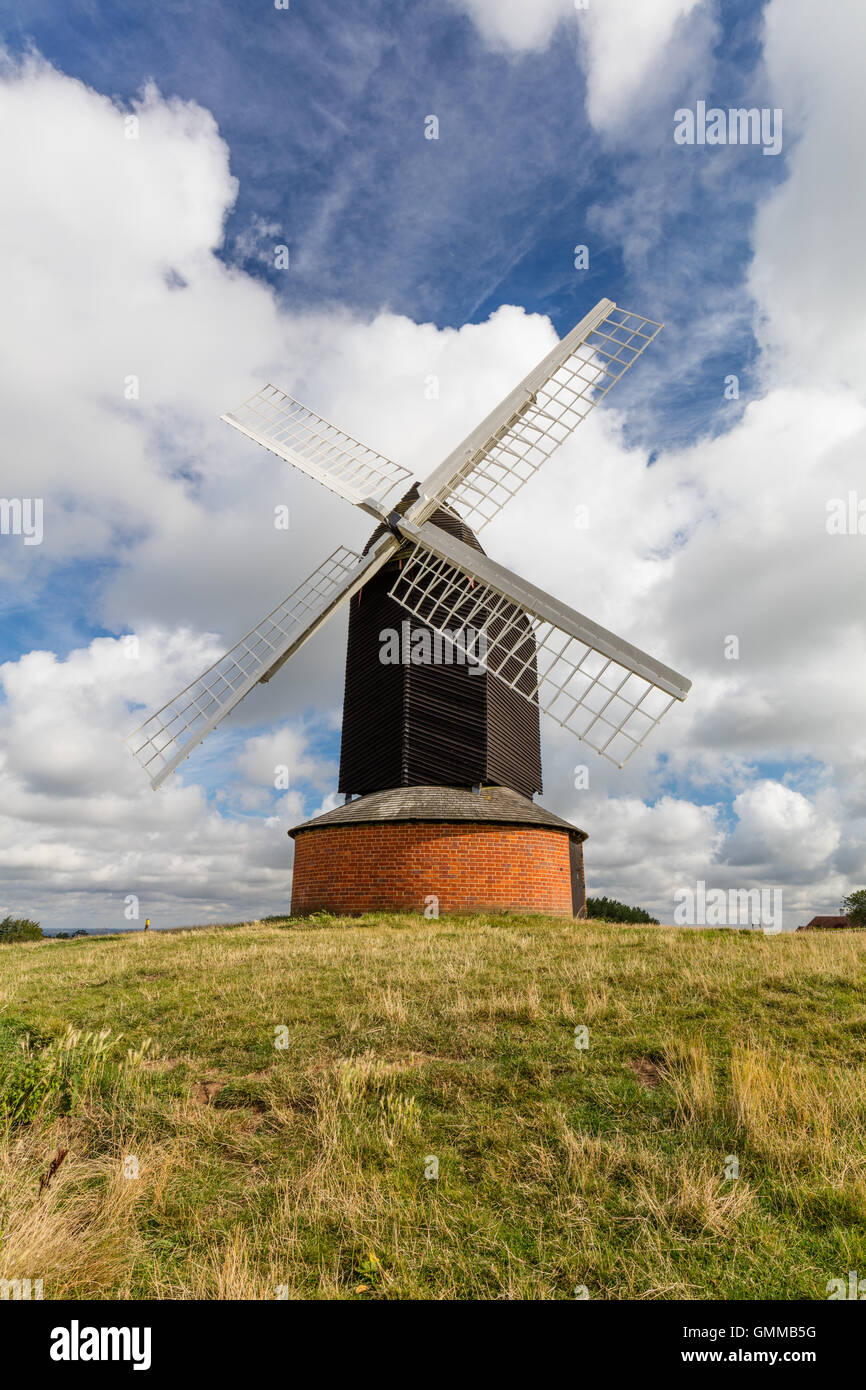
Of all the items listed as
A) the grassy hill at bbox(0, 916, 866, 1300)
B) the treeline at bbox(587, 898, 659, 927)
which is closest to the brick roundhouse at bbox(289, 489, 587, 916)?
the grassy hill at bbox(0, 916, 866, 1300)

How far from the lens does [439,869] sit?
18.8m

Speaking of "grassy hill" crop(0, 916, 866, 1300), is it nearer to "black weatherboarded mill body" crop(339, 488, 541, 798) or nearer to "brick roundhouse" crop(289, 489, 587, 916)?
"brick roundhouse" crop(289, 489, 587, 916)

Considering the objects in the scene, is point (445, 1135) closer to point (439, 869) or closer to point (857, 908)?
point (439, 869)

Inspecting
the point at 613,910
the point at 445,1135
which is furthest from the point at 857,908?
the point at 445,1135

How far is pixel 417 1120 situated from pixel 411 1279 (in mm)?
1789

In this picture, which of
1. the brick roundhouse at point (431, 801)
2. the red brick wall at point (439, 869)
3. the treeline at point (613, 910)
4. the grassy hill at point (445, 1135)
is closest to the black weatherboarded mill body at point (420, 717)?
the brick roundhouse at point (431, 801)

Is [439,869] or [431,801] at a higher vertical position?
[431,801]

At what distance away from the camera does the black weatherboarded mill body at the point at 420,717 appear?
21016mm

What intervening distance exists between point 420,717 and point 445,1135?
15.8 m

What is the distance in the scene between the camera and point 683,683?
14797 mm

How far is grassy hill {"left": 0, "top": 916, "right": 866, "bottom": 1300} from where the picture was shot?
4148mm


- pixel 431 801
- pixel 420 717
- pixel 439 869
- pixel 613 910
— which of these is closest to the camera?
pixel 439 869

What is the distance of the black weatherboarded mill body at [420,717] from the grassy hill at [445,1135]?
35.8ft
